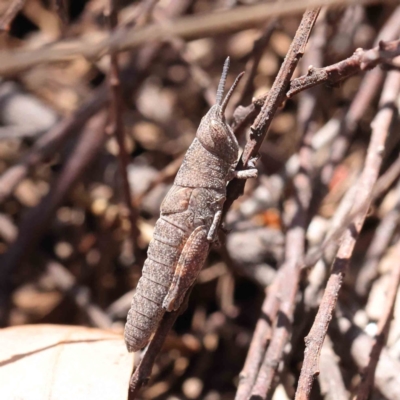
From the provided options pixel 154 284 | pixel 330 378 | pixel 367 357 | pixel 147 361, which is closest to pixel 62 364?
pixel 147 361

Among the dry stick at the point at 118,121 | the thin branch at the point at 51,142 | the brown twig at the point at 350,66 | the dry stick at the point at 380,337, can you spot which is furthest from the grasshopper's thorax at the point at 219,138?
the thin branch at the point at 51,142

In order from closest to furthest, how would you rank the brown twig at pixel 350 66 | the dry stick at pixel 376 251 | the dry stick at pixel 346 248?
A: the brown twig at pixel 350 66 < the dry stick at pixel 346 248 < the dry stick at pixel 376 251

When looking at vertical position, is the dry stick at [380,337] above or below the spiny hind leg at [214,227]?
below

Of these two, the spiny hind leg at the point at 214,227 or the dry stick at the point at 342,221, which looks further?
the spiny hind leg at the point at 214,227

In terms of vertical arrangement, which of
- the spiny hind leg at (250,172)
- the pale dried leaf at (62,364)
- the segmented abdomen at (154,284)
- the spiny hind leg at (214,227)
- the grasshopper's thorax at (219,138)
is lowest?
the pale dried leaf at (62,364)

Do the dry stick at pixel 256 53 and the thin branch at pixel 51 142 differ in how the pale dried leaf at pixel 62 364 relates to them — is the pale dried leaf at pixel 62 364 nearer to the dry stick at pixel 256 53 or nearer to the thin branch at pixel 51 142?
the thin branch at pixel 51 142

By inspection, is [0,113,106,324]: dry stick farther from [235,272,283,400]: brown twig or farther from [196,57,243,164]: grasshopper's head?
[235,272,283,400]: brown twig

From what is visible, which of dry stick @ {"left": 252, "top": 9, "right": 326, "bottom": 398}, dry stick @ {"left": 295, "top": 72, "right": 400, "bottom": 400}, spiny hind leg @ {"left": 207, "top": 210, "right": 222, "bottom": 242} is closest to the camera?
dry stick @ {"left": 295, "top": 72, "right": 400, "bottom": 400}

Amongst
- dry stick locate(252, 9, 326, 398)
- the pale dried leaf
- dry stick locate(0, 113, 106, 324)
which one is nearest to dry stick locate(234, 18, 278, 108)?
dry stick locate(252, 9, 326, 398)
